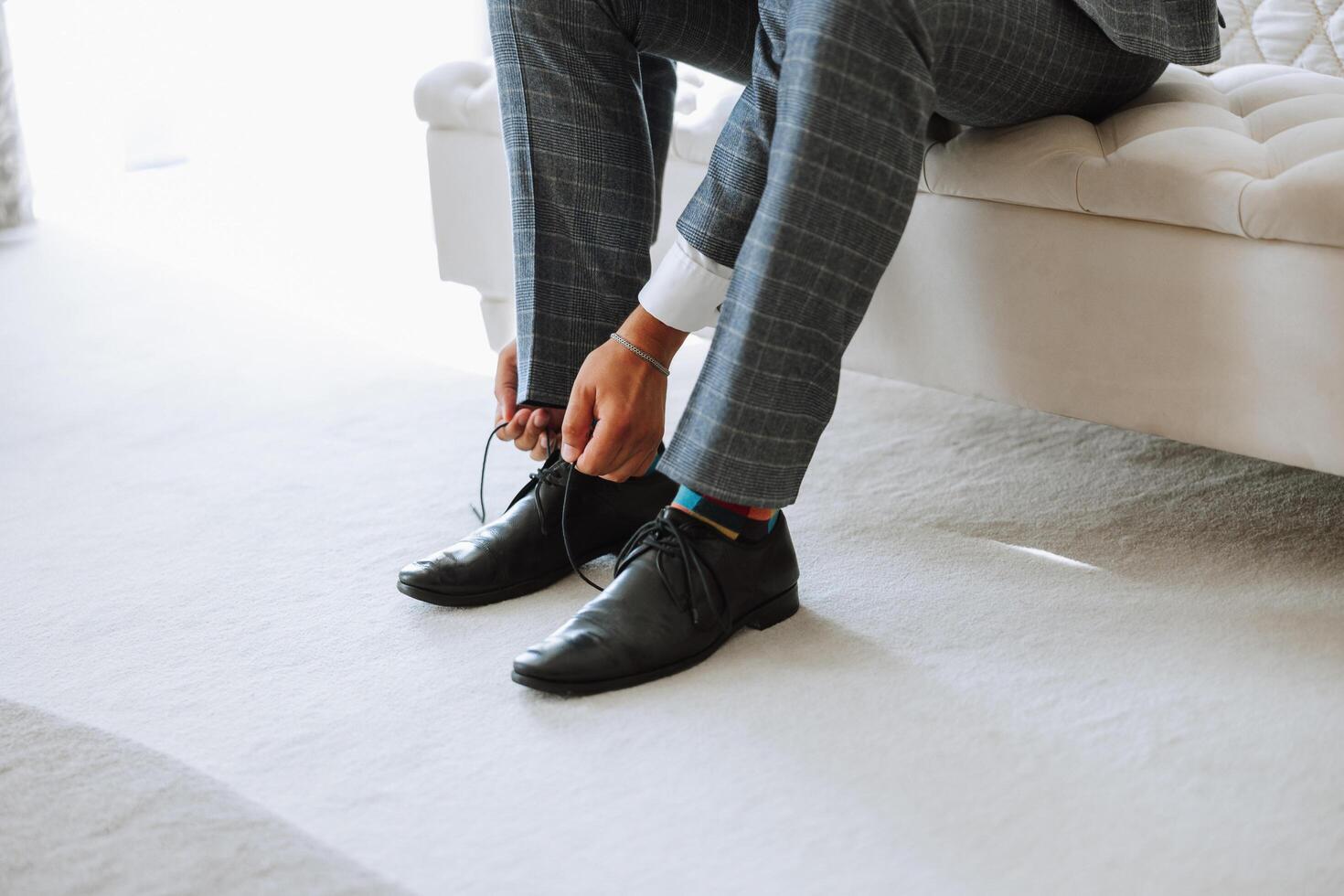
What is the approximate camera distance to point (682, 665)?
0.98 meters

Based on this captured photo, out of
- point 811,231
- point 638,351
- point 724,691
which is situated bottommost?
point 724,691

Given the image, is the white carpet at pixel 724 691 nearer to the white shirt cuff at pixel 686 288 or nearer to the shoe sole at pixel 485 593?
the shoe sole at pixel 485 593

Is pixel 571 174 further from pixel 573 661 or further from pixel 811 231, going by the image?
pixel 573 661

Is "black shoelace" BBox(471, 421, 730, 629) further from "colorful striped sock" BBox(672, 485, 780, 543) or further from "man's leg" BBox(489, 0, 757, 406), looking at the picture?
"man's leg" BBox(489, 0, 757, 406)

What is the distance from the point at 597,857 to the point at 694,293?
423mm

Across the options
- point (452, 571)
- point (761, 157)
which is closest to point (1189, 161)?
point (761, 157)

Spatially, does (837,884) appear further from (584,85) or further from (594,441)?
(584,85)

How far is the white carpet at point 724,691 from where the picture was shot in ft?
2.56

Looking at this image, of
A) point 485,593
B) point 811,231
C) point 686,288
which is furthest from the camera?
point 485,593

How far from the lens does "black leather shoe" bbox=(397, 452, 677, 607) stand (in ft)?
3.58

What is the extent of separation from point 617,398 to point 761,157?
0.69 feet

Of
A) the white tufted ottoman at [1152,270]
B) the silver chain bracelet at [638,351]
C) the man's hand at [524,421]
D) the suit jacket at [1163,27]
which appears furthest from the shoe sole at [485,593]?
the suit jacket at [1163,27]

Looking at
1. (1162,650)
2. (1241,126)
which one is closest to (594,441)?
(1162,650)

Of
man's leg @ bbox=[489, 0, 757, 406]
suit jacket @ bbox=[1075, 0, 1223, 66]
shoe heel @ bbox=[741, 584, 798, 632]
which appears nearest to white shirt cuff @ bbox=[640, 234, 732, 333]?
man's leg @ bbox=[489, 0, 757, 406]
